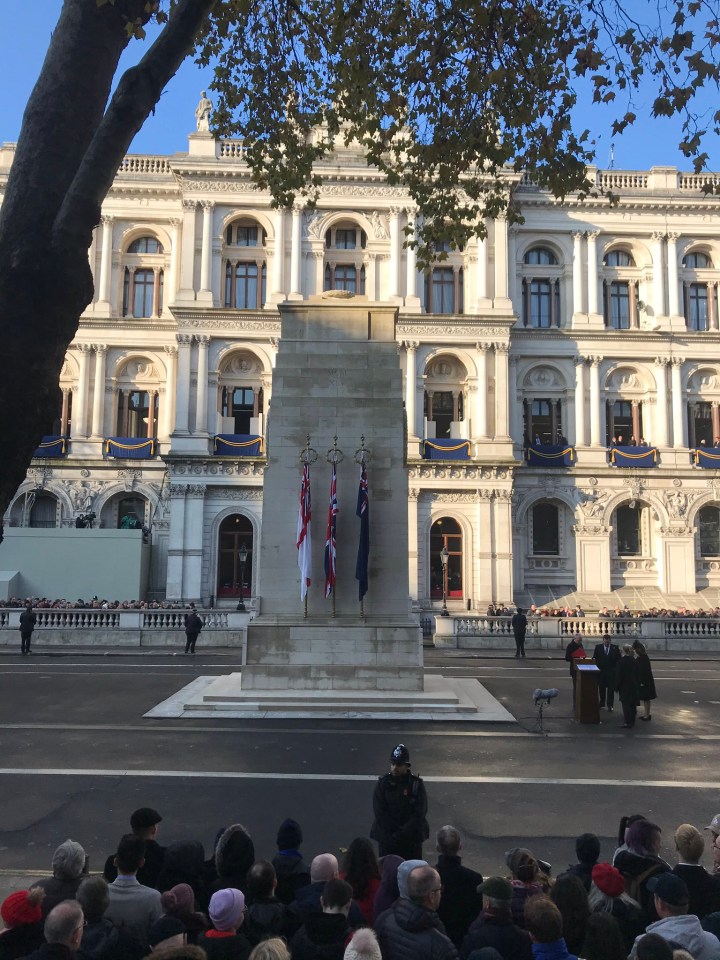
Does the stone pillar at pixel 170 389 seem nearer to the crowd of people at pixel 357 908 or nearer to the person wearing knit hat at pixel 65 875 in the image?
the crowd of people at pixel 357 908

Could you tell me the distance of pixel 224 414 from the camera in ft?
143

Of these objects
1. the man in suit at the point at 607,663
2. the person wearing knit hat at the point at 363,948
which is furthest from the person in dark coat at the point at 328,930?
the man in suit at the point at 607,663

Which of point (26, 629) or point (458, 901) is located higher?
point (26, 629)

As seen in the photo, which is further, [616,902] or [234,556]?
[234,556]

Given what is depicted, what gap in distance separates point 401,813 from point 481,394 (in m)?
36.8

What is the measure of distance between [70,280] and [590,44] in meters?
8.20

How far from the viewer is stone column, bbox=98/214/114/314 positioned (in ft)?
147

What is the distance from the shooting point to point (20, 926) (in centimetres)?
426

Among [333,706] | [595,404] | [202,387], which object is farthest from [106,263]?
[333,706]

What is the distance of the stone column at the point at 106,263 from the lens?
4475 centimetres

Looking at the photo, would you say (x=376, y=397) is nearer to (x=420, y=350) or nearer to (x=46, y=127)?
(x=46, y=127)

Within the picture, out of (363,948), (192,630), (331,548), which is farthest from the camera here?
(192,630)

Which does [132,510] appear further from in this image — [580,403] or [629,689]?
[629,689]

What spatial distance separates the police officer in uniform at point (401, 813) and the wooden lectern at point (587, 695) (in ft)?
28.8
